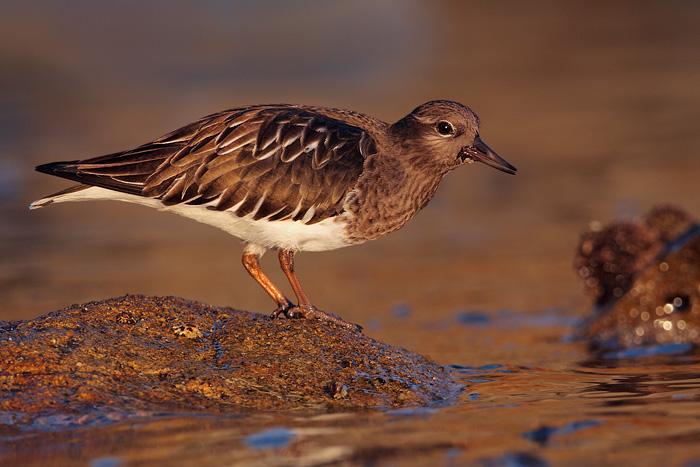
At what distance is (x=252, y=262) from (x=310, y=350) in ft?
4.90

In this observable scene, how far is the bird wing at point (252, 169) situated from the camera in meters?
7.33

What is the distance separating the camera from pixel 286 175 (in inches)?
291

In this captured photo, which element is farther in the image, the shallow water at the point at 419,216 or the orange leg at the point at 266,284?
the orange leg at the point at 266,284

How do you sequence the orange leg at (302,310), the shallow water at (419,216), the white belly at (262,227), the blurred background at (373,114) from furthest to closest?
1. the blurred background at (373,114)
2. the white belly at (262,227)
3. the orange leg at (302,310)
4. the shallow water at (419,216)

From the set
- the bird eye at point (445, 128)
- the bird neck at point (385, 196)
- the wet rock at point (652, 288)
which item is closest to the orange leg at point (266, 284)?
the bird neck at point (385, 196)

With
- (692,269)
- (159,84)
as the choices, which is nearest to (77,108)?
(159,84)

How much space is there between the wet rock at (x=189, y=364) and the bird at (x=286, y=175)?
0.75 metres

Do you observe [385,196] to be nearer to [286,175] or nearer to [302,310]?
[286,175]

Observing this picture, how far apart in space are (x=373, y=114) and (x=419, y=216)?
6.37 m

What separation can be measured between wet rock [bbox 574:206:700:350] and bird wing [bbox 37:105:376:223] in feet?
10.1

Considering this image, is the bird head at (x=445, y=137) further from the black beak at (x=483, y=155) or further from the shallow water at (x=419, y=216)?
the shallow water at (x=419, y=216)

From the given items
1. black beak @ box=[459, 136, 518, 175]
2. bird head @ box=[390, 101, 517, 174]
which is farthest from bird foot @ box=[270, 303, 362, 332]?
black beak @ box=[459, 136, 518, 175]

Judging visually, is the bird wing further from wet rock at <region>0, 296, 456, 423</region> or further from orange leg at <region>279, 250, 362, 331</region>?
wet rock at <region>0, 296, 456, 423</region>

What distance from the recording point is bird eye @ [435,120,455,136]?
7.62m
